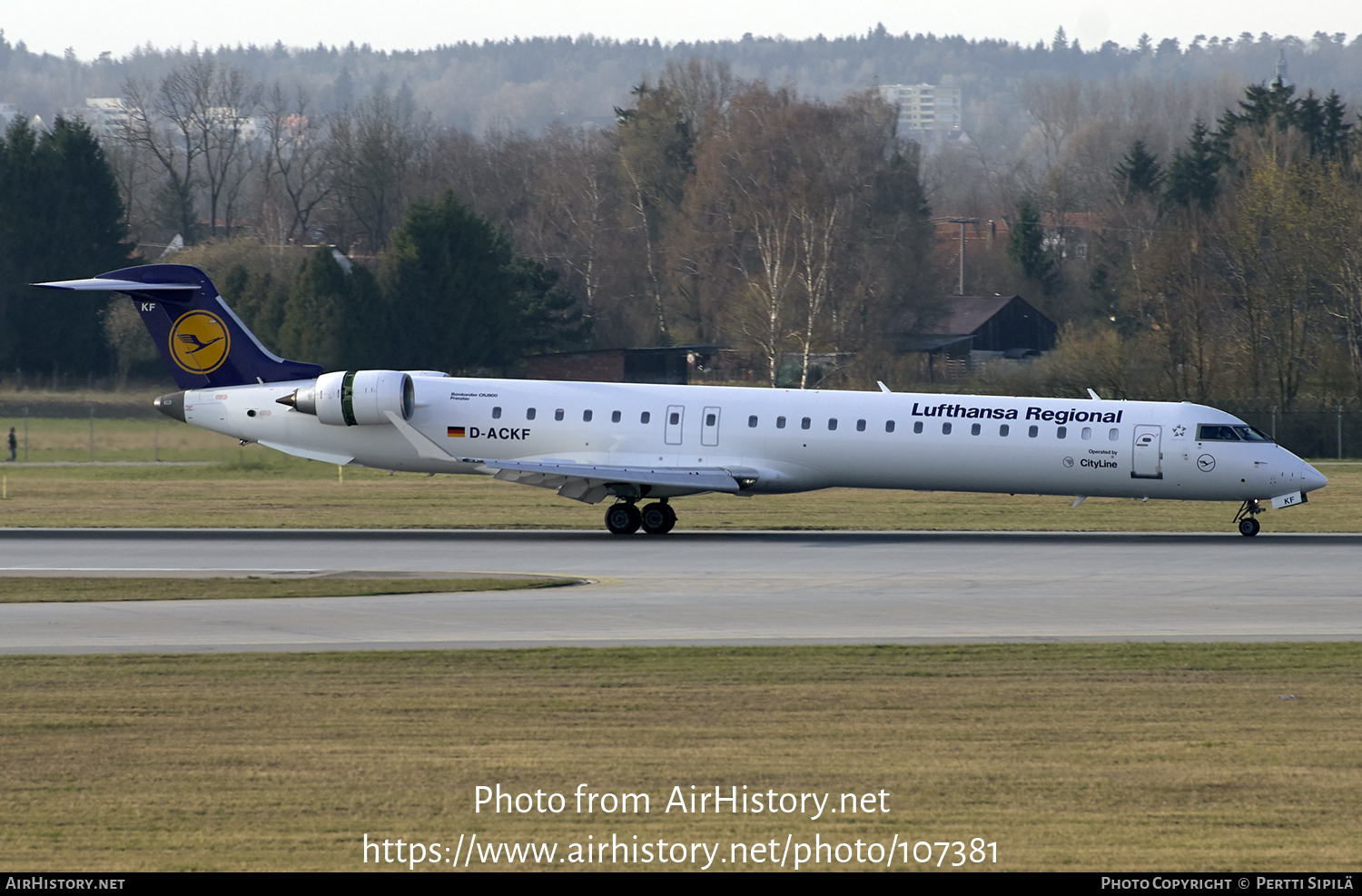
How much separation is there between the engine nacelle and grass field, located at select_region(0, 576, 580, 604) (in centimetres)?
754

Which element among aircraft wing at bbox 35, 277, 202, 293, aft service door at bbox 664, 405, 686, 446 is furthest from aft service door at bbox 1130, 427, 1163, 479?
aircraft wing at bbox 35, 277, 202, 293

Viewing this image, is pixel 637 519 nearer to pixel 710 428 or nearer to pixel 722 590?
pixel 710 428

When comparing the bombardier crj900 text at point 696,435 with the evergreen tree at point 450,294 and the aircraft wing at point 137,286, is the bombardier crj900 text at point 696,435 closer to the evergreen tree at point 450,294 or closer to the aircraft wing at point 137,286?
the aircraft wing at point 137,286

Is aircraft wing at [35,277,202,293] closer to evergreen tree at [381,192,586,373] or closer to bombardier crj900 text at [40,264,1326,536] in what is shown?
bombardier crj900 text at [40,264,1326,536]

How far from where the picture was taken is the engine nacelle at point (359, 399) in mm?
29953

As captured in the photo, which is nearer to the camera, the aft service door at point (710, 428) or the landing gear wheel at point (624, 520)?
the landing gear wheel at point (624, 520)

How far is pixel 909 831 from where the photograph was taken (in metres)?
9.56

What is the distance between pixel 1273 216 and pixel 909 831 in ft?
181

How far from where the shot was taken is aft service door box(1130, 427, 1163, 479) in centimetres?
2903

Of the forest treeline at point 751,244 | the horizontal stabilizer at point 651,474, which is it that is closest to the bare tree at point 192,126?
the forest treeline at point 751,244

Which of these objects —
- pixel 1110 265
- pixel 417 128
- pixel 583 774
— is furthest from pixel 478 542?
pixel 417 128

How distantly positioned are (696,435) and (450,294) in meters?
41.3

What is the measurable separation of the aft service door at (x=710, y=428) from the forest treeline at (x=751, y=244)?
27.2 m

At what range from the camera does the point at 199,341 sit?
3148cm
